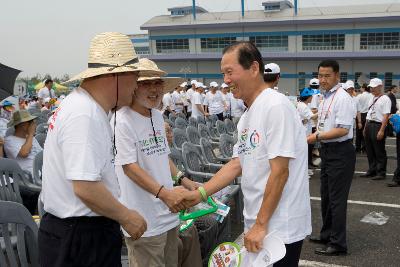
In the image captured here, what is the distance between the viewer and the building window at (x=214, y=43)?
137ft

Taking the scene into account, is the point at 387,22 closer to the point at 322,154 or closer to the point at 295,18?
the point at 295,18

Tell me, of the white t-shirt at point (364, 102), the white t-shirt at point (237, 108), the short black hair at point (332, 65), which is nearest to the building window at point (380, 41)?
the white t-shirt at point (237, 108)

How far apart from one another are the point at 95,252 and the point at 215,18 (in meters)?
43.8

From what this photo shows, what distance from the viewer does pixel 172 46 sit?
44344 mm

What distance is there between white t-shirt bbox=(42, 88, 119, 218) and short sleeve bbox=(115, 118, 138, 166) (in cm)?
53

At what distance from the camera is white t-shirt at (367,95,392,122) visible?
6736 millimetres

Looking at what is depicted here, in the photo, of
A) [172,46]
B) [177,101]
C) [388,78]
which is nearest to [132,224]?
[177,101]

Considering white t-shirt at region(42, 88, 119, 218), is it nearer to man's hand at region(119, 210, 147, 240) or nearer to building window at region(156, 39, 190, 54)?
man's hand at region(119, 210, 147, 240)

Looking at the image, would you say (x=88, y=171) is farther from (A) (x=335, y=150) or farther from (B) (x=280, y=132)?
(A) (x=335, y=150)

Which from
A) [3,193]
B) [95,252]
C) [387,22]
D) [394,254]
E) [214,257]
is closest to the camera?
[95,252]

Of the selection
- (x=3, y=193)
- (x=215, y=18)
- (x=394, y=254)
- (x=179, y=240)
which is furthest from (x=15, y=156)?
(x=215, y=18)

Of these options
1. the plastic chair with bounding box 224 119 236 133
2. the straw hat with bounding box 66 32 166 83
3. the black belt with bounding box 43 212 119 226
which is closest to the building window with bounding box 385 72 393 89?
the plastic chair with bounding box 224 119 236 133

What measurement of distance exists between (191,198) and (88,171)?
1.01 m

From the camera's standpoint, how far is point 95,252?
72.4 inches
